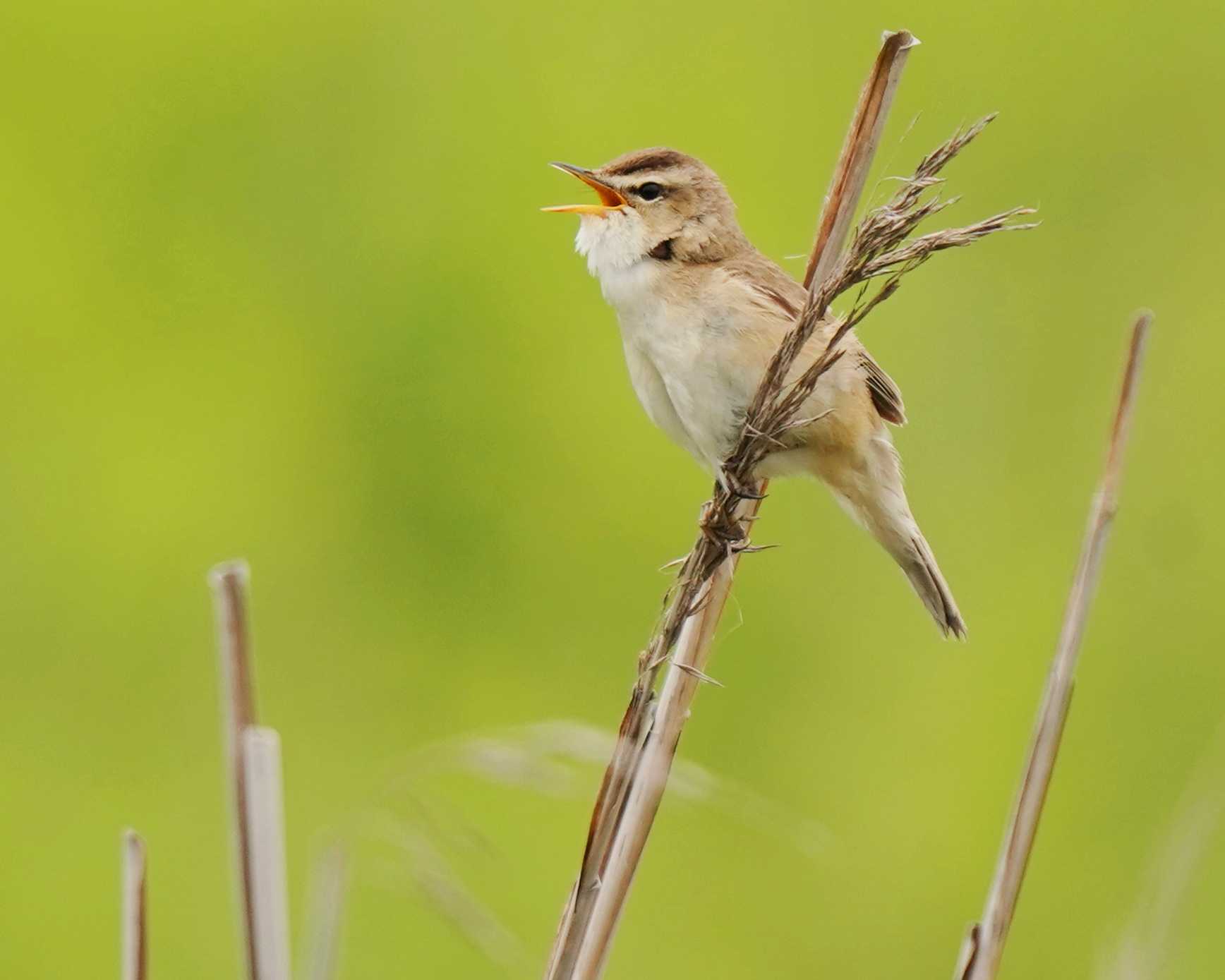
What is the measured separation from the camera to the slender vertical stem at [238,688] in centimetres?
156

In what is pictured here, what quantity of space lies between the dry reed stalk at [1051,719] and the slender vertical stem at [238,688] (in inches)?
31.1

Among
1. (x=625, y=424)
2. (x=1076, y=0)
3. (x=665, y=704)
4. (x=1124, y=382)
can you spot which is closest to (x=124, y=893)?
(x=665, y=704)

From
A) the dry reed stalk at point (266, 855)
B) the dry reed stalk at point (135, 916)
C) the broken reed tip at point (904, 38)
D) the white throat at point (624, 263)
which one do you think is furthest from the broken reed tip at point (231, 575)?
the white throat at point (624, 263)

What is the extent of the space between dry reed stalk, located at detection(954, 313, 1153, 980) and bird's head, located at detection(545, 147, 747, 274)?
102 cm

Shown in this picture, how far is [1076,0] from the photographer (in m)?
8.49

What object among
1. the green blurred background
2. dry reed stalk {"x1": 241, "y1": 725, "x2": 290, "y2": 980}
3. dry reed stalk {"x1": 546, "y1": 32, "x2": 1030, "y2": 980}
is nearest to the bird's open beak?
dry reed stalk {"x1": 546, "y1": 32, "x2": 1030, "y2": 980}

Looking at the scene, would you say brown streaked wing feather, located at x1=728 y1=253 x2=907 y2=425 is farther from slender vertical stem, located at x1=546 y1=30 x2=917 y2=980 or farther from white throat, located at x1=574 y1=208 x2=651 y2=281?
slender vertical stem, located at x1=546 y1=30 x2=917 y2=980

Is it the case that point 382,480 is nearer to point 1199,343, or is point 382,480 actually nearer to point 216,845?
point 216,845

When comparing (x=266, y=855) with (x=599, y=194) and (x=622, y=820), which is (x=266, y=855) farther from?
(x=599, y=194)

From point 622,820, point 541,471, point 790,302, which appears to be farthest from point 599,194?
point 541,471

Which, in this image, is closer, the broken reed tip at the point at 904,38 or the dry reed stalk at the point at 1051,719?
the dry reed stalk at the point at 1051,719

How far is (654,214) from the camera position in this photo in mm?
2877

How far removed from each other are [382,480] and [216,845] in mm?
1859

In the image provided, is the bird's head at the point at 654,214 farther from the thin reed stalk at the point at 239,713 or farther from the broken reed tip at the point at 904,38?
the thin reed stalk at the point at 239,713
